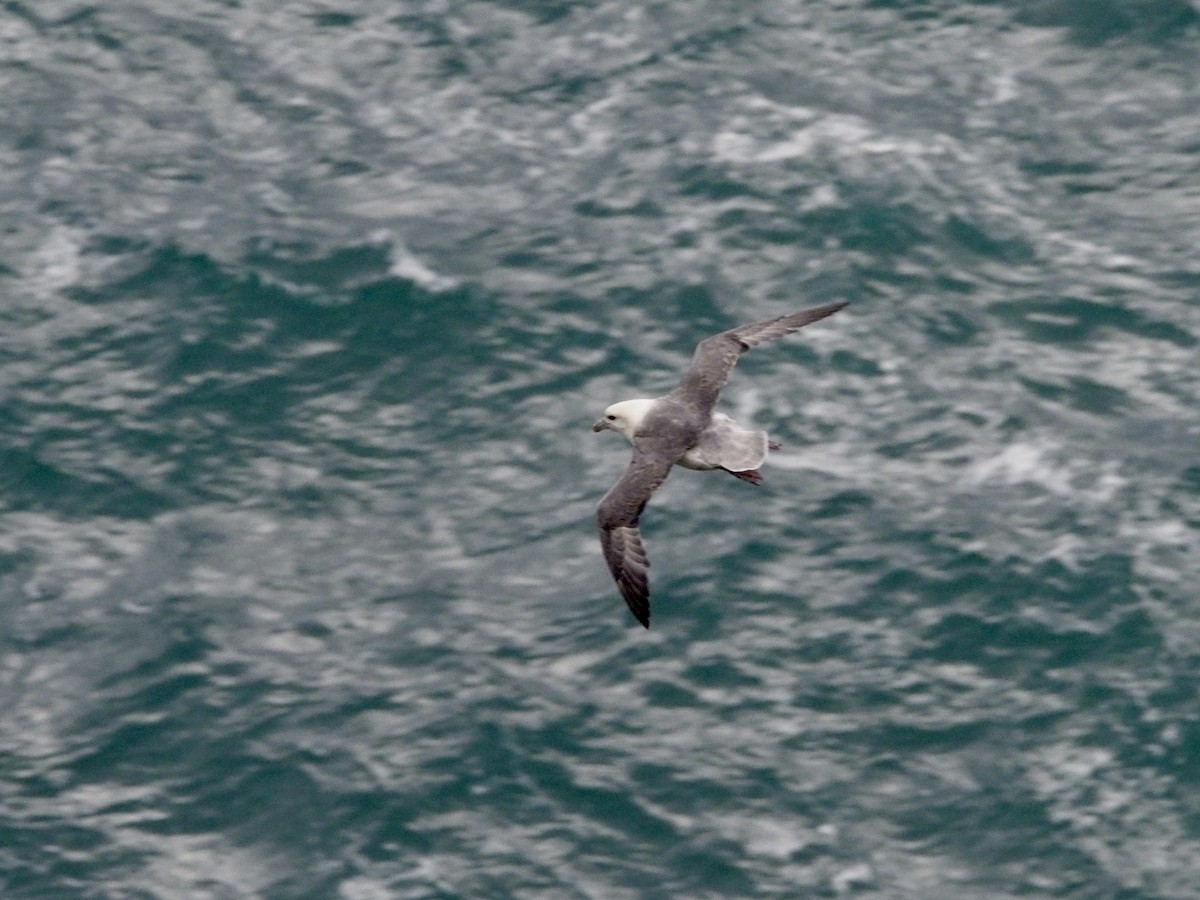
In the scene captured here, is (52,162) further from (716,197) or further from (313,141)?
(716,197)

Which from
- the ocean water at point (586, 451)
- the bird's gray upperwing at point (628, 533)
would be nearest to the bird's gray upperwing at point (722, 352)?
the bird's gray upperwing at point (628, 533)

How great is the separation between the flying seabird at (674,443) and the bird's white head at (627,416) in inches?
0.5

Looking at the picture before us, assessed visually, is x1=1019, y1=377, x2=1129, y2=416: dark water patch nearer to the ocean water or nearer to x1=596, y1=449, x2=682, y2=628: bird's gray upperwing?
the ocean water

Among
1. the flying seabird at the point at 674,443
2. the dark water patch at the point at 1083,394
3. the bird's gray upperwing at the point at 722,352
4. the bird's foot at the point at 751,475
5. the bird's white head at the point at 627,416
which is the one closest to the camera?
the flying seabird at the point at 674,443

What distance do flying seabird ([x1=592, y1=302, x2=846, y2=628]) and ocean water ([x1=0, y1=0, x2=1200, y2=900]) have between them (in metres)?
7.67

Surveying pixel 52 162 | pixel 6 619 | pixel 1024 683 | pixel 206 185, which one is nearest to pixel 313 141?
pixel 206 185

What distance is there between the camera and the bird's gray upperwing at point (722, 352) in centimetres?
2869

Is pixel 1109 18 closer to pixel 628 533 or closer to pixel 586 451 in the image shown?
pixel 586 451

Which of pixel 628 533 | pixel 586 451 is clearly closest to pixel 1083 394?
pixel 586 451

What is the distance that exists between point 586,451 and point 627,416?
33.3 feet

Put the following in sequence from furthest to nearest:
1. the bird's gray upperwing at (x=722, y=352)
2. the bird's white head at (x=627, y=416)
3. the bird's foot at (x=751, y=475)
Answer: the bird's gray upperwing at (x=722, y=352) < the bird's white head at (x=627, y=416) < the bird's foot at (x=751, y=475)

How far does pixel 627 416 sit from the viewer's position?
28.3m

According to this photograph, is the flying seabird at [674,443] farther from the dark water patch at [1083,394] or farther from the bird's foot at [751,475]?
the dark water patch at [1083,394]

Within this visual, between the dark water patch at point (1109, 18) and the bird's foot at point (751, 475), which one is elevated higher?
the bird's foot at point (751, 475)
